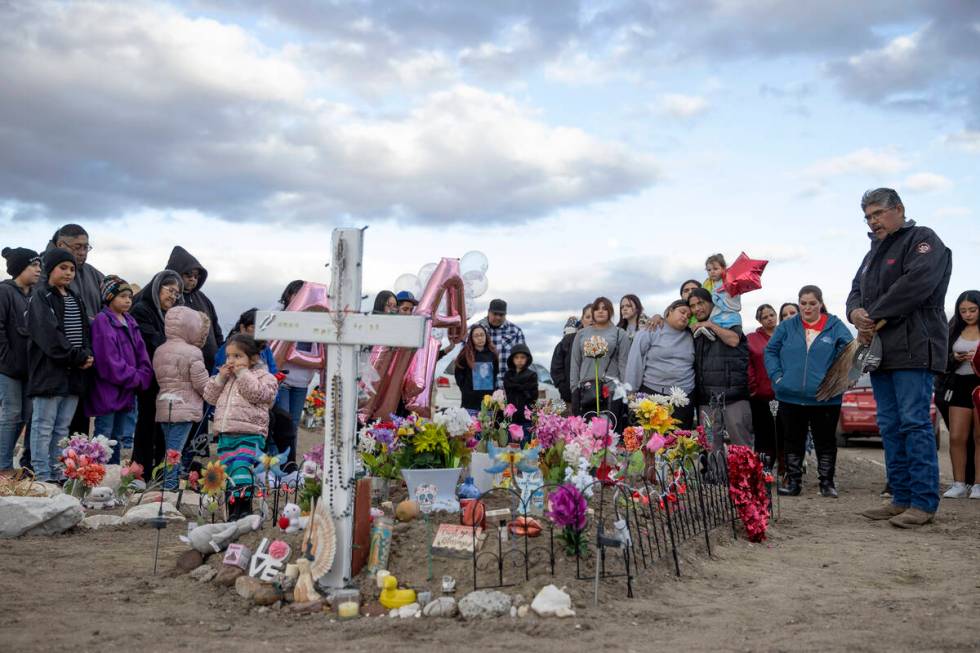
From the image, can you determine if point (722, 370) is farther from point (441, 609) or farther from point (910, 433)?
point (441, 609)

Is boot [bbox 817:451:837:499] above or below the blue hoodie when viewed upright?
below

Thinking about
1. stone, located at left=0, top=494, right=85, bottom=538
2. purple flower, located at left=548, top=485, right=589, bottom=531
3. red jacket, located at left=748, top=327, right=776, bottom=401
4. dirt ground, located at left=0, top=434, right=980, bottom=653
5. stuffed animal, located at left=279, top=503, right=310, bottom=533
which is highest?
red jacket, located at left=748, top=327, right=776, bottom=401

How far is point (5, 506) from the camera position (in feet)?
20.6

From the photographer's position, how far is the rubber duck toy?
14.6ft

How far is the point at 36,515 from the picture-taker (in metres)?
6.32

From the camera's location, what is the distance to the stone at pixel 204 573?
16.7 ft

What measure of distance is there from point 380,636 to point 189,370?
15.5 ft

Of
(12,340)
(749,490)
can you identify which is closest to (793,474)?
(749,490)

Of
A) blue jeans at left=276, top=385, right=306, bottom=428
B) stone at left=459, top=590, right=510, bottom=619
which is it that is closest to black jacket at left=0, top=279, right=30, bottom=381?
blue jeans at left=276, top=385, right=306, bottom=428

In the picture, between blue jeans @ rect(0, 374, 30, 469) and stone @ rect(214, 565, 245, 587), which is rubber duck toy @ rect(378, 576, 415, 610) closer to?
stone @ rect(214, 565, 245, 587)

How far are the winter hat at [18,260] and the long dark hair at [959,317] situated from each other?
Answer: 9.12 meters

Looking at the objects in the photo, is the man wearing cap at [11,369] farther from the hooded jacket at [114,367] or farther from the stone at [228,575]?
the stone at [228,575]

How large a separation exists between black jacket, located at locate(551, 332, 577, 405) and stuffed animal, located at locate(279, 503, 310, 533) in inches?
248

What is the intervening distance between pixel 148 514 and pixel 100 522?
36 centimetres
